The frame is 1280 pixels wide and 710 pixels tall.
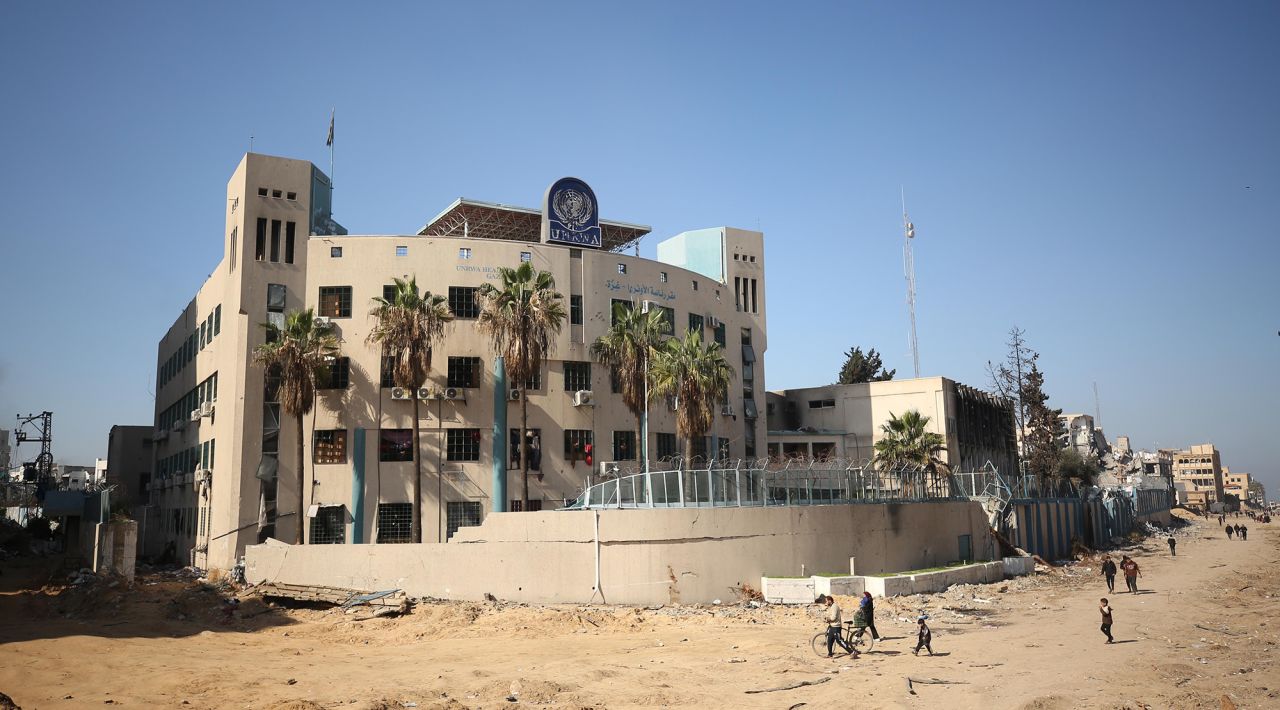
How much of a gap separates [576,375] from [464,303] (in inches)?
285

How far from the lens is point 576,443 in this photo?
4738cm

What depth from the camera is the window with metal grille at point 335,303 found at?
4444 centimetres

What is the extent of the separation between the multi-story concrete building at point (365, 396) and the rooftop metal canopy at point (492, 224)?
2.05 ft

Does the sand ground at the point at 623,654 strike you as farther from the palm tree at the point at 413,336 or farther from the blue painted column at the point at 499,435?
the blue painted column at the point at 499,435

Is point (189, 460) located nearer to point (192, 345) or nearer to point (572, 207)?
point (192, 345)

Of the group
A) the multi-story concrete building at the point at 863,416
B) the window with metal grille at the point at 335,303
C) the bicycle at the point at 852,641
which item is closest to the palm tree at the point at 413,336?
the window with metal grille at the point at 335,303

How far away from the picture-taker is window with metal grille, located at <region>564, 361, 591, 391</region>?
4775 cm

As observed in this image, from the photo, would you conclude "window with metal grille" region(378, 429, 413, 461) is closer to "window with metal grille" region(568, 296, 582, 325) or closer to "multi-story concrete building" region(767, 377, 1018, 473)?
"window with metal grille" region(568, 296, 582, 325)

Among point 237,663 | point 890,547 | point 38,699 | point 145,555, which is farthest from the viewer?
point 145,555

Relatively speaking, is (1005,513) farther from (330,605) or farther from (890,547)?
(330,605)

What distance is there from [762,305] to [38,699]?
48596 millimetres

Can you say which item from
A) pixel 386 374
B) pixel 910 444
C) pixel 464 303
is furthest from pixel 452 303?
pixel 910 444

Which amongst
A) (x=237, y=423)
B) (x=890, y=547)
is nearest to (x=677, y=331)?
(x=890, y=547)

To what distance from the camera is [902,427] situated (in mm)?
48906
